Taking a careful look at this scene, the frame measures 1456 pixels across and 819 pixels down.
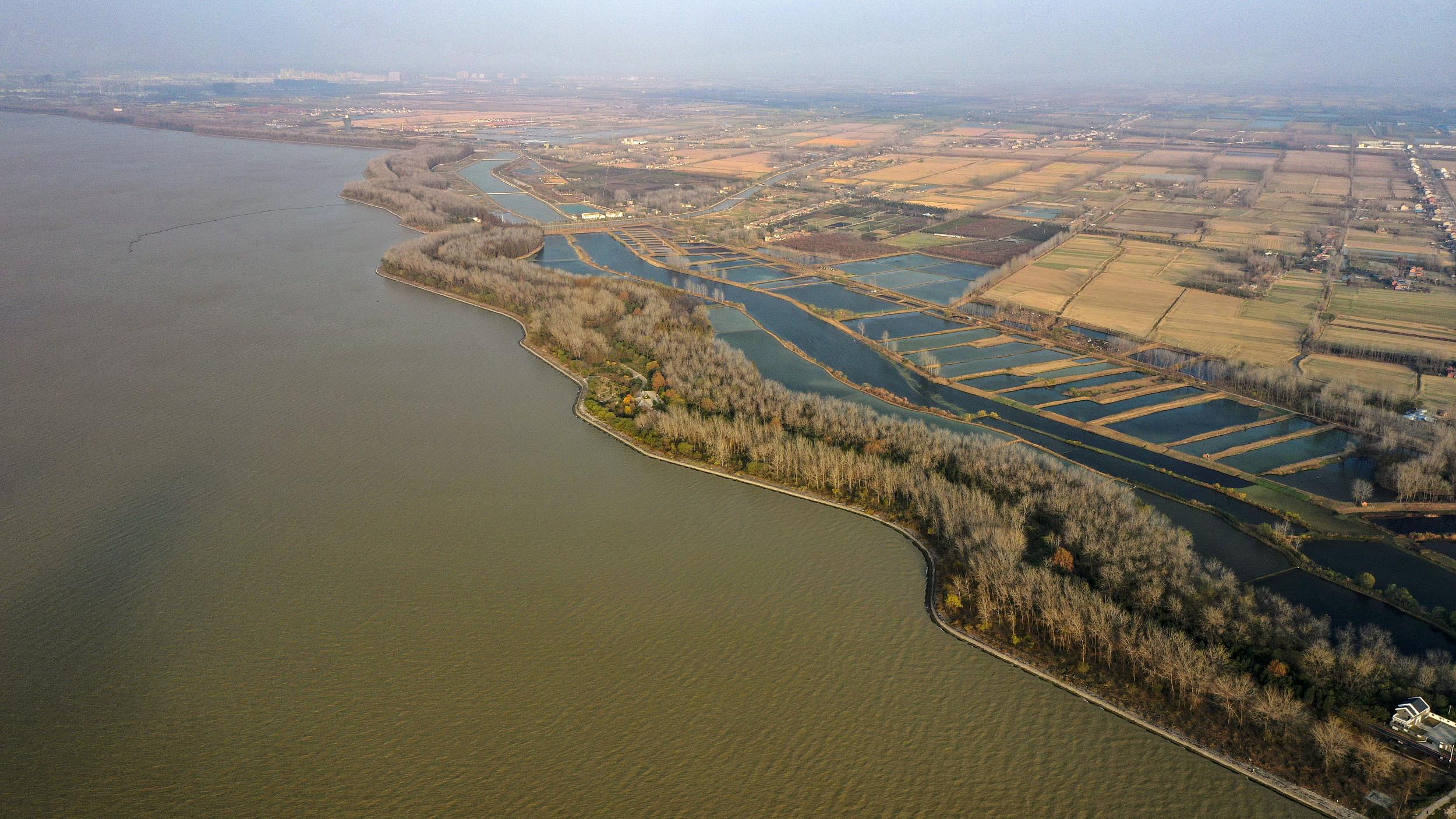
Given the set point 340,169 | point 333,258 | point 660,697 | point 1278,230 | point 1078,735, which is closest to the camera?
point 1078,735

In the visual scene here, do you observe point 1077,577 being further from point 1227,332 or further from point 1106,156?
point 1106,156

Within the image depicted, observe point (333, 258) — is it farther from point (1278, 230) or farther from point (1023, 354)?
point (1278, 230)

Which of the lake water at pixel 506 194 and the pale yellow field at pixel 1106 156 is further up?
the pale yellow field at pixel 1106 156

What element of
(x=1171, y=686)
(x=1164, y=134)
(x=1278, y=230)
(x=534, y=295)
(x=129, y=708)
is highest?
(x=1164, y=134)

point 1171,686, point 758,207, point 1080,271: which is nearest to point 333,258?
point 758,207

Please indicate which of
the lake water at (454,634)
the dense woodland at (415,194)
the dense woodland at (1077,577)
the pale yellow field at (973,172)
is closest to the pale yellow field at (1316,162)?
the pale yellow field at (973,172)

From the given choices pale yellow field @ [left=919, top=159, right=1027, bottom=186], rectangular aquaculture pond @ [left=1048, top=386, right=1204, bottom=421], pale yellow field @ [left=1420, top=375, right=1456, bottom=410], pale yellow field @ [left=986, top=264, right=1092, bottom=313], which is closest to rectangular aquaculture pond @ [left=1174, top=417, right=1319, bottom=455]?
rectangular aquaculture pond @ [left=1048, top=386, right=1204, bottom=421]

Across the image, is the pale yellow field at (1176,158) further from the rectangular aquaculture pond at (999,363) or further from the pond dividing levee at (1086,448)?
the rectangular aquaculture pond at (999,363)
